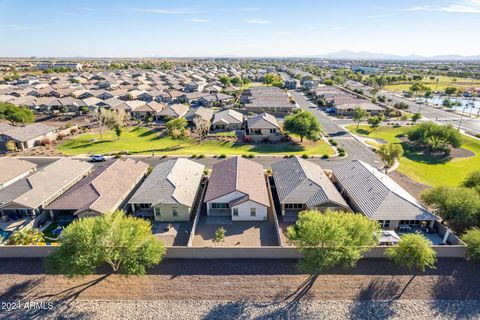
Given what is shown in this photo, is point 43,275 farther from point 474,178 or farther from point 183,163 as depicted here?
point 474,178

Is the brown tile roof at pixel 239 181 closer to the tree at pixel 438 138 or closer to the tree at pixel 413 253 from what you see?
the tree at pixel 413 253

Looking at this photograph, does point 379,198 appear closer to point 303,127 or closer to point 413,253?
point 413,253

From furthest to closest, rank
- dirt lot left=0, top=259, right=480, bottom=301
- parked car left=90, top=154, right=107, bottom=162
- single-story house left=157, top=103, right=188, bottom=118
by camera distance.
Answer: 1. single-story house left=157, top=103, right=188, bottom=118
2. parked car left=90, top=154, right=107, bottom=162
3. dirt lot left=0, top=259, right=480, bottom=301

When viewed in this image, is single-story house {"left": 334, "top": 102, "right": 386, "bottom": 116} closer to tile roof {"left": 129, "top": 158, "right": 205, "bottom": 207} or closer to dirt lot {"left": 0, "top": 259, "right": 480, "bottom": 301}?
tile roof {"left": 129, "top": 158, "right": 205, "bottom": 207}

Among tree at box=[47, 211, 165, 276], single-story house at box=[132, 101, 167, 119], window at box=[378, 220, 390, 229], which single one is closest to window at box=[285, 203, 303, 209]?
window at box=[378, 220, 390, 229]

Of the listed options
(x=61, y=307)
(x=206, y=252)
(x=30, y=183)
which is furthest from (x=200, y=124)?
(x=61, y=307)

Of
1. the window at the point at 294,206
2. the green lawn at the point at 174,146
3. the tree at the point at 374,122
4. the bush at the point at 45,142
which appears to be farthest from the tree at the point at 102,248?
the tree at the point at 374,122

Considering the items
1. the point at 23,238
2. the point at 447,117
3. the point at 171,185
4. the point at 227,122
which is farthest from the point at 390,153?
the point at 447,117
